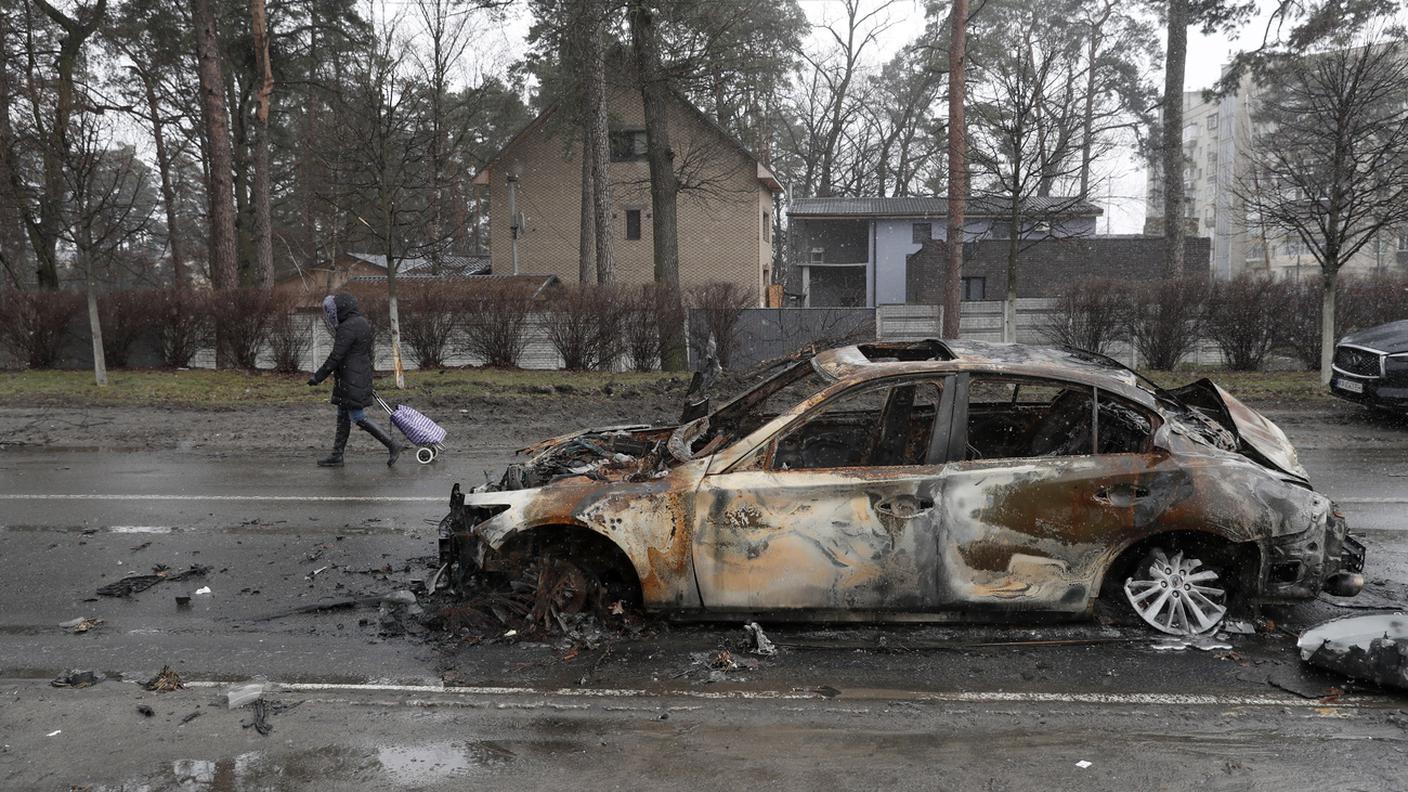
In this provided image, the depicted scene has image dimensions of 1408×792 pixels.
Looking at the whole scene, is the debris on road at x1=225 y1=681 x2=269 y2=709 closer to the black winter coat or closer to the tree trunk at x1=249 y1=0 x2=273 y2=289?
the black winter coat

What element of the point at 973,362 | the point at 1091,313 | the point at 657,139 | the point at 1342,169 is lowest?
the point at 973,362

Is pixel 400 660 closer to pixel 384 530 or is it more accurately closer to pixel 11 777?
pixel 11 777

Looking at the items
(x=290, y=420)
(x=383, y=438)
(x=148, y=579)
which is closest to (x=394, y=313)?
(x=290, y=420)

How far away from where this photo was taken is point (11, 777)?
3.73 metres

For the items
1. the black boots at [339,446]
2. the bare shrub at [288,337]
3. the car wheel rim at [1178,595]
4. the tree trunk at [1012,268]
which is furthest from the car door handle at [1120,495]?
the bare shrub at [288,337]

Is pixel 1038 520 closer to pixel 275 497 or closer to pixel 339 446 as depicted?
pixel 275 497

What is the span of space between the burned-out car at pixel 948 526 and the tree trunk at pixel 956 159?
13.7m

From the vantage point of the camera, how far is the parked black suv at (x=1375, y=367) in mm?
12031

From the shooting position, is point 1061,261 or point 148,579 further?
point 1061,261

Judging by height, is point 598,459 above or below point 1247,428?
below

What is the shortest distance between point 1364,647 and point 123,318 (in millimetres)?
21047

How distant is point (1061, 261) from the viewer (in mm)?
37219

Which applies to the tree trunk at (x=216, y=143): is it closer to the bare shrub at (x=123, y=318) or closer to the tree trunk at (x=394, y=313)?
the bare shrub at (x=123, y=318)

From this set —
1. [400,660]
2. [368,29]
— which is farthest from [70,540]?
[368,29]
